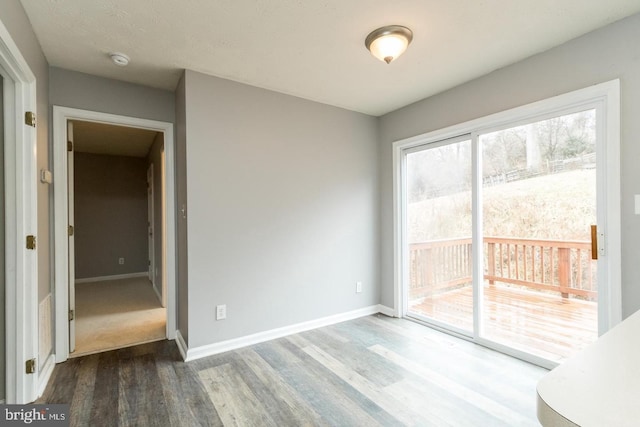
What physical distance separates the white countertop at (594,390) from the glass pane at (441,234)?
2.52 metres

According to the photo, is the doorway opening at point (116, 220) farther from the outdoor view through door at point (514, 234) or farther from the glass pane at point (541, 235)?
the glass pane at point (541, 235)

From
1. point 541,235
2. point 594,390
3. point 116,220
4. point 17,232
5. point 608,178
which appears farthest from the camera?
point 116,220

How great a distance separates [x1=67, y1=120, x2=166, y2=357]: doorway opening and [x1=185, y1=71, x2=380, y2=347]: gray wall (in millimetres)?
1785

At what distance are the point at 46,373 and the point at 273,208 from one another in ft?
7.05

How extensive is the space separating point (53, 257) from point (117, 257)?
4053mm

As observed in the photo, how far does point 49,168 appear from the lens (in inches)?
101

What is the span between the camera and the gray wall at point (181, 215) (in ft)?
8.80

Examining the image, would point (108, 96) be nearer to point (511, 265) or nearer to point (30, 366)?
point (30, 366)

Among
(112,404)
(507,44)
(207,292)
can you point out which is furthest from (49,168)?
(507,44)

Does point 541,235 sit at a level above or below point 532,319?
above

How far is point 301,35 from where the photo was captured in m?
2.17

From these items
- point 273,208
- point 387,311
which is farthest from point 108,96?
point 387,311

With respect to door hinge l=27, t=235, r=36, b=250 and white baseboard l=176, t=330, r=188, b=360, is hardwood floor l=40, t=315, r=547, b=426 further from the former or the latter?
door hinge l=27, t=235, r=36, b=250

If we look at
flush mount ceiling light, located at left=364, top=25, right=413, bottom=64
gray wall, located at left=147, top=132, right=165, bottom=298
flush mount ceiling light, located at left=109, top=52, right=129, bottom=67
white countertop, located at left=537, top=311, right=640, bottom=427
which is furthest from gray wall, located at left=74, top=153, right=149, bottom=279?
white countertop, located at left=537, top=311, right=640, bottom=427
